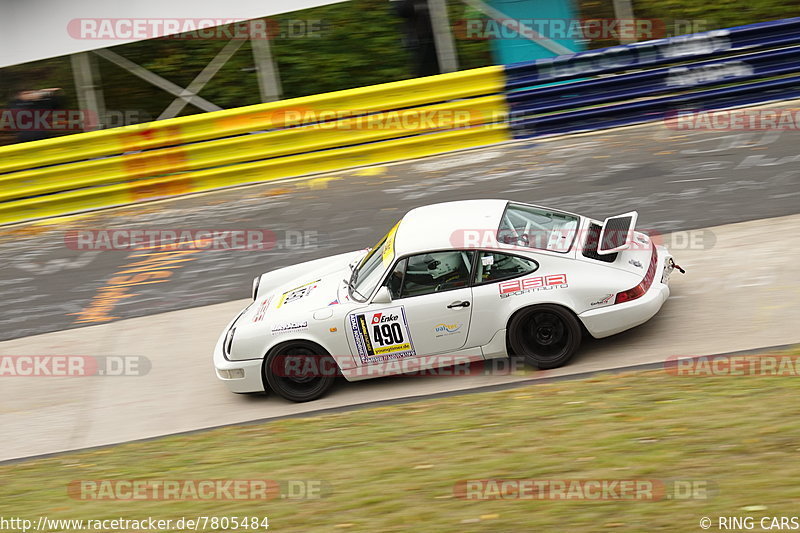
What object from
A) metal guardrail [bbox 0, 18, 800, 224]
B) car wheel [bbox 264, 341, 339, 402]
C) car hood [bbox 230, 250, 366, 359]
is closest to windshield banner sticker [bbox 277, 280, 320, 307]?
car hood [bbox 230, 250, 366, 359]

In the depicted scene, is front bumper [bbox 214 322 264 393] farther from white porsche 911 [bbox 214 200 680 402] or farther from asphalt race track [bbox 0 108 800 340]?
asphalt race track [bbox 0 108 800 340]

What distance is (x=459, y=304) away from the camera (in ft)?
24.6

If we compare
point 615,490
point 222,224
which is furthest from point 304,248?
point 615,490

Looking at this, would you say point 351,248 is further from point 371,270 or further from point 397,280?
point 397,280

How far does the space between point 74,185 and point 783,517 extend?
1269 centimetres

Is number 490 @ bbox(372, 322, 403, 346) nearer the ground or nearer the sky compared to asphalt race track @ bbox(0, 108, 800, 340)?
nearer the ground

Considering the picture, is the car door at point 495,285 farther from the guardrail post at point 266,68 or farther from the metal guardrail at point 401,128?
the guardrail post at point 266,68

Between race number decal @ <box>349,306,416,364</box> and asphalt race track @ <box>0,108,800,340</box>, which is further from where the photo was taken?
asphalt race track @ <box>0,108,800,340</box>

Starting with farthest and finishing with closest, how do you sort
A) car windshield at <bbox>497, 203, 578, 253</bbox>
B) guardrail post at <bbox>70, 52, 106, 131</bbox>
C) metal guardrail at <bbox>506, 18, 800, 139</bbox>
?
guardrail post at <bbox>70, 52, 106, 131</bbox>, metal guardrail at <bbox>506, 18, 800, 139</bbox>, car windshield at <bbox>497, 203, 578, 253</bbox>

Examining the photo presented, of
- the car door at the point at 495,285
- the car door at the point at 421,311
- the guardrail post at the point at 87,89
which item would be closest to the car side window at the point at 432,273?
the car door at the point at 421,311

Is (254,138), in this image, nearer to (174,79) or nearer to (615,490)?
(174,79)

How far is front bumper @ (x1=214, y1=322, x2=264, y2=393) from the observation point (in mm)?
7941

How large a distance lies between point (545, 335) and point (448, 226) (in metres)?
1.24

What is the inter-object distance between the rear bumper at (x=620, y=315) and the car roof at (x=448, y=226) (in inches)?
39.8
